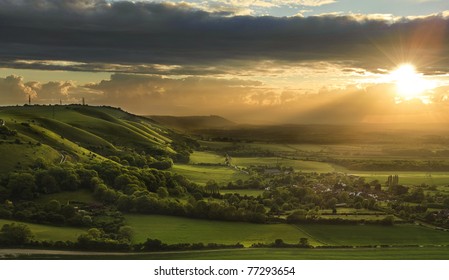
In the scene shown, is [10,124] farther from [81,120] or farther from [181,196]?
[81,120]

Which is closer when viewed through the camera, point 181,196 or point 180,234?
point 180,234

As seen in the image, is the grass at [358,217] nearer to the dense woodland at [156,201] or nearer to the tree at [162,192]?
the dense woodland at [156,201]

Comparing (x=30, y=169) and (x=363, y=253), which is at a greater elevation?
(x=30, y=169)

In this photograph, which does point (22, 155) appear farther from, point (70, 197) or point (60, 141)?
point (60, 141)

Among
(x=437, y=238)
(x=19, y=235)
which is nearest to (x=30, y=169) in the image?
(x=19, y=235)

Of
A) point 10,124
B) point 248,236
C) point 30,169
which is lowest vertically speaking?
point 248,236

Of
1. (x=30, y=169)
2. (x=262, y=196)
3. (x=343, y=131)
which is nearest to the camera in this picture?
(x=30, y=169)
